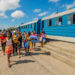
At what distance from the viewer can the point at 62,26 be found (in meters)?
7.72

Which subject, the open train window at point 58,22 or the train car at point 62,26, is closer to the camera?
the train car at point 62,26

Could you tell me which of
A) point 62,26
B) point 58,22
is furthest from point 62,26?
point 58,22

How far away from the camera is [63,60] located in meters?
4.95

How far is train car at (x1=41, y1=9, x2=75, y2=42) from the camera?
22.2 feet

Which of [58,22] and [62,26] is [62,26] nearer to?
[62,26]

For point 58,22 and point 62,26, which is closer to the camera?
point 62,26

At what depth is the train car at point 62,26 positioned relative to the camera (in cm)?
677

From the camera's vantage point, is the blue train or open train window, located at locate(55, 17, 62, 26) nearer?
the blue train

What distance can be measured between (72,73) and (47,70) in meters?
1.11

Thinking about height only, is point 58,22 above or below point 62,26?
above

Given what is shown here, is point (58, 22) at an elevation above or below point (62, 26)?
above

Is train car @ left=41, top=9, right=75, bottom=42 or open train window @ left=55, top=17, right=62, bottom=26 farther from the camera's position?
open train window @ left=55, top=17, right=62, bottom=26

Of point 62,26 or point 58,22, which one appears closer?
point 62,26

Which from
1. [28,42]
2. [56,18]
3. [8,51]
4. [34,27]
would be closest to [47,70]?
[8,51]
